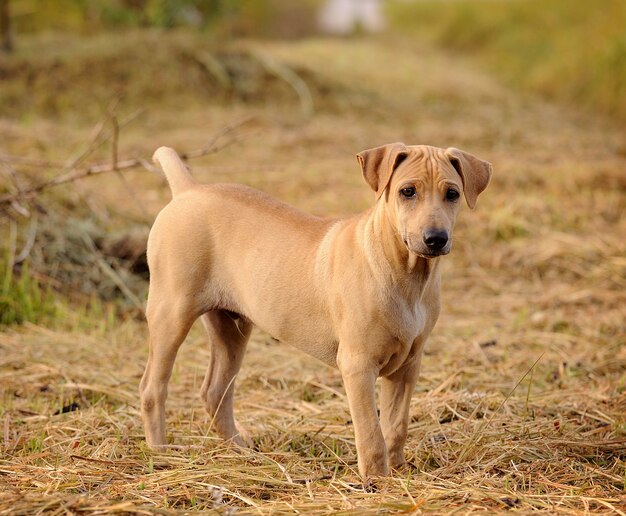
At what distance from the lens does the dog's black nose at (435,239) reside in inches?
154

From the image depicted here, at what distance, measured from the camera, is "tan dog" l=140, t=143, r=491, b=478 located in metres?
4.25

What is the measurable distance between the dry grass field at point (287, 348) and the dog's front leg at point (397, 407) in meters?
0.15

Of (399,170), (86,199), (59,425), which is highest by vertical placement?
(399,170)

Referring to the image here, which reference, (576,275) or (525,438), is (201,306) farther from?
(576,275)

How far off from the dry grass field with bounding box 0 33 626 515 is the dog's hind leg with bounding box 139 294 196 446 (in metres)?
0.14

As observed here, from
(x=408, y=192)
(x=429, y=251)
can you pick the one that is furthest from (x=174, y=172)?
(x=429, y=251)

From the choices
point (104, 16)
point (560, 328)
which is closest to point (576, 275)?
point (560, 328)

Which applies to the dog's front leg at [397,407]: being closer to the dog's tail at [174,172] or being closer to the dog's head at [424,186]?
the dog's head at [424,186]

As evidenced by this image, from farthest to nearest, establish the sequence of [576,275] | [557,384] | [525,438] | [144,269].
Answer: [576,275], [144,269], [557,384], [525,438]

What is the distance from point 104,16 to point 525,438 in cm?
1408

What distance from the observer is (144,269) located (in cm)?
774

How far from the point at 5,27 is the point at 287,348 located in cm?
1020

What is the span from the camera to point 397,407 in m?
4.63

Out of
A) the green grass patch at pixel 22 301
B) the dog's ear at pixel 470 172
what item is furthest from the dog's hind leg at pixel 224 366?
the green grass patch at pixel 22 301
